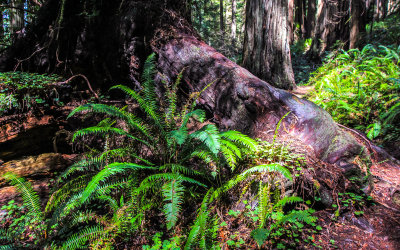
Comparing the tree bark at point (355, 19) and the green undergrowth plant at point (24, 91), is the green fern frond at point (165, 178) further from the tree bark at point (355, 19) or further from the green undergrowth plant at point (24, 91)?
the tree bark at point (355, 19)

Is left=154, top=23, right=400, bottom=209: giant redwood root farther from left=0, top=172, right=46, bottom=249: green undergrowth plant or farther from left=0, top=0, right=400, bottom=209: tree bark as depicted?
left=0, top=172, right=46, bottom=249: green undergrowth plant

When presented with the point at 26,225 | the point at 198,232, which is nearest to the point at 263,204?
the point at 198,232

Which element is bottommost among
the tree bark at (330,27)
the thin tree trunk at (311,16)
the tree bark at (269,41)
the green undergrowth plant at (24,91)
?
the green undergrowth plant at (24,91)

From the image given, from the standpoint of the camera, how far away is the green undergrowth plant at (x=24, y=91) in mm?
3273

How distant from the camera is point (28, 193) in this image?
204cm

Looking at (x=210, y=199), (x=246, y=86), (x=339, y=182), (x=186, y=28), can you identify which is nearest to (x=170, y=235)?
(x=210, y=199)

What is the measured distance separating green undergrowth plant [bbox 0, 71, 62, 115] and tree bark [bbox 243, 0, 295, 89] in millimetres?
4029

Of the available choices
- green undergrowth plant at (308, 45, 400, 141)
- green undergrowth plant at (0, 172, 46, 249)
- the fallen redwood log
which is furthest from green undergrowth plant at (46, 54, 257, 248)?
green undergrowth plant at (308, 45, 400, 141)

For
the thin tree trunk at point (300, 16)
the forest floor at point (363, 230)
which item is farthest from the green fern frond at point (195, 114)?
the thin tree trunk at point (300, 16)

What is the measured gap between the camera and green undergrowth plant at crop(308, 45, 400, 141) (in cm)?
308

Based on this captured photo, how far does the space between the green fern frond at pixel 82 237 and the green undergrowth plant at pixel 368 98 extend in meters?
3.76

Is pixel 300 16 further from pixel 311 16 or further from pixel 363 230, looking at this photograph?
pixel 363 230

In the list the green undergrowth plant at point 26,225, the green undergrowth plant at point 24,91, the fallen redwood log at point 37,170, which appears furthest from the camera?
the green undergrowth plant at point 24,91

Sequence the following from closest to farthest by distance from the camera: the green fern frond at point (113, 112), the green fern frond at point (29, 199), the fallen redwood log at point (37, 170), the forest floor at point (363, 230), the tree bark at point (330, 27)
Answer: the forest floor at point (363, 230)
the green fern frond at point (29, 199)
the green fern frond at point (113, 112)
the fallen redwood log at point (37, 170)
the tree bark at point (330, 27)
